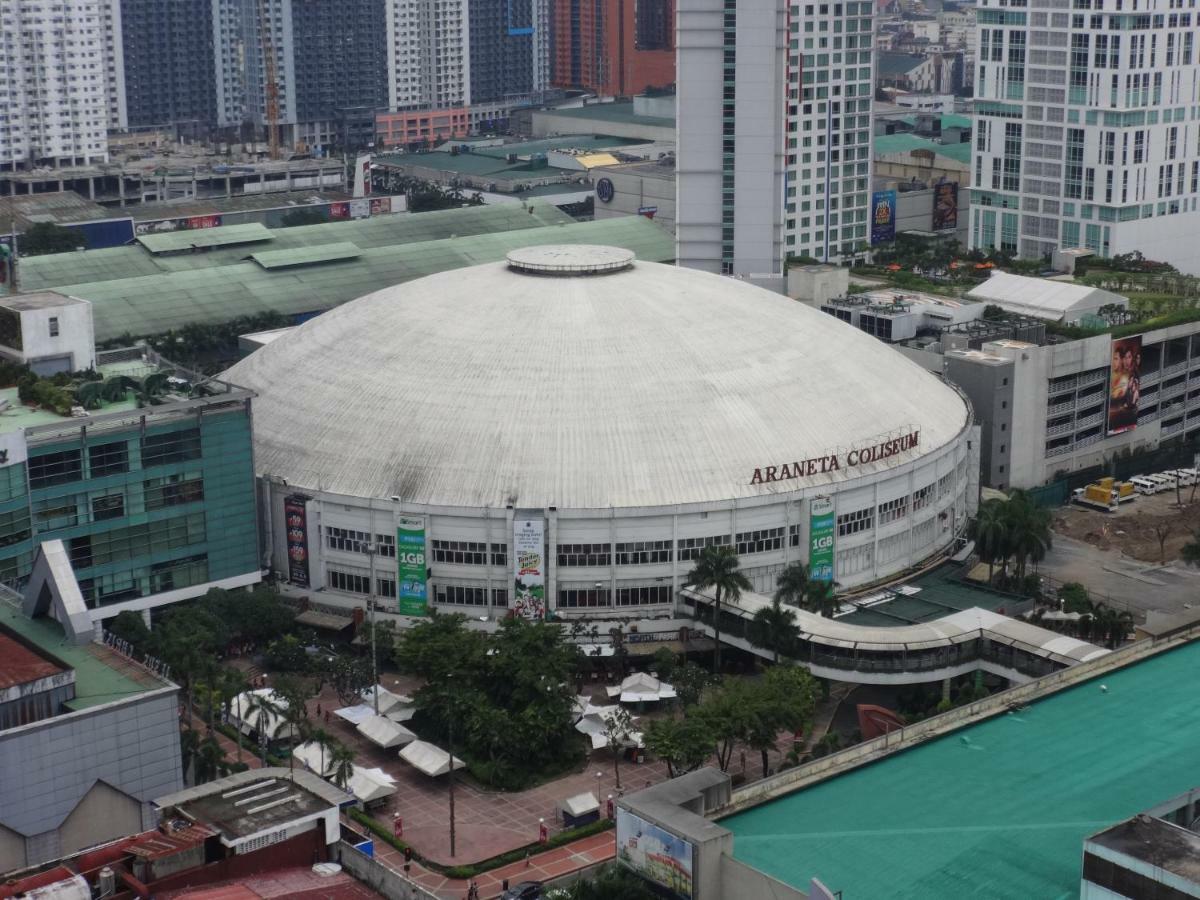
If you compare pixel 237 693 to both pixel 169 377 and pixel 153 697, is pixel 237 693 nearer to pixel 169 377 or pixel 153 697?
pixel 153 697

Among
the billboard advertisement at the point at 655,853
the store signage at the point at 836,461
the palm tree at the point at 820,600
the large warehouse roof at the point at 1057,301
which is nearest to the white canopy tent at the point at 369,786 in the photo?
the billboard advertisement at the point at 655,853

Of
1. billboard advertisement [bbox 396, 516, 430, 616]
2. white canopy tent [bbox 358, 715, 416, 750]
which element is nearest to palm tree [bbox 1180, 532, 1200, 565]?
billboard advertisement [bbox 396, 516, 430, 616]

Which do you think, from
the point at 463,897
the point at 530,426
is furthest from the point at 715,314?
the point at 463,897

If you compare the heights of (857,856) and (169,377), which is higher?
(169,377)

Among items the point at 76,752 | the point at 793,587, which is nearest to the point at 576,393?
the point at 793,587

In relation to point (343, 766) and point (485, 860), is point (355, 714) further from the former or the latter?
point (485, 860)

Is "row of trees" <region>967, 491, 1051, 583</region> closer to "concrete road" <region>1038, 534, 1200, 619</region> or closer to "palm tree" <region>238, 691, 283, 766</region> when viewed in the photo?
"concrete road" <region>1038, 534, 1200, 619</region>

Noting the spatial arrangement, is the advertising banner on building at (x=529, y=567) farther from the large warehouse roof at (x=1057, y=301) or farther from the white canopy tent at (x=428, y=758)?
the large warehouse roof at (x=1057, y=301)
